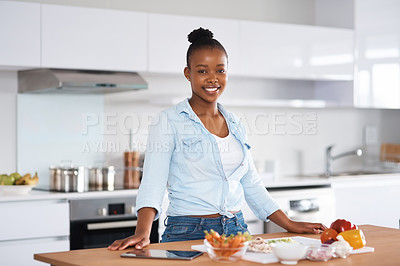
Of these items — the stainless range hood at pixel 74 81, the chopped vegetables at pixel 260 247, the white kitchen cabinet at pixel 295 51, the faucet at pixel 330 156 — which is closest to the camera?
the chopped vegetables at pixel 260 247

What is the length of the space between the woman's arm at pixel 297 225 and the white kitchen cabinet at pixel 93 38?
5.87 feet

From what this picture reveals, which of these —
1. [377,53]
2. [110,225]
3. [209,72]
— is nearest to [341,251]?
[209,72]

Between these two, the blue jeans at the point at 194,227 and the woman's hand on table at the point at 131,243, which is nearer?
the woman's hand on table at the point at 131,243

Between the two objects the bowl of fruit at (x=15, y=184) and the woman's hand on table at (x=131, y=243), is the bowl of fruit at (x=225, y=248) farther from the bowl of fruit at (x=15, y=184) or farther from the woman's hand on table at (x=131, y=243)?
the bowl of fruit at (x=15, y=184)

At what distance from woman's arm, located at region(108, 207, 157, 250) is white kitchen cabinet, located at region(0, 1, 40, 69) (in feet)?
5.85

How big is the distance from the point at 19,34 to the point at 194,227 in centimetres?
188

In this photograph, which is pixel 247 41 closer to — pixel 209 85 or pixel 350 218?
pixel 350 218

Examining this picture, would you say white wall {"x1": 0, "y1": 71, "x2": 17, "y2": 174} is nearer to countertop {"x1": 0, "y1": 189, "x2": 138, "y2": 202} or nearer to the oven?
countertop {"x1": 0, "y1": 189, "x2": 138, "y2": 202}

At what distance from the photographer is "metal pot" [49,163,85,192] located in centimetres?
359

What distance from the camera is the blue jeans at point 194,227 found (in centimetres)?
207

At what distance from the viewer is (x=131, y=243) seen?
1.86m

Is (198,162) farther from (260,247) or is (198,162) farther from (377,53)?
(377,53)

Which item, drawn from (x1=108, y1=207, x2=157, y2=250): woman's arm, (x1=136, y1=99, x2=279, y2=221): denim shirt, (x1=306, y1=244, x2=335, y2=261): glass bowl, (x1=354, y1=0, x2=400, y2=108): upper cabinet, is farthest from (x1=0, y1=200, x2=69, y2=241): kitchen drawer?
(x1=354, y1=0, x2=400, y2=108): upper cabinet

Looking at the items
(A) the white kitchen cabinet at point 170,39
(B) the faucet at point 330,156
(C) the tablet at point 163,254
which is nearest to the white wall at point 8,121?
(A) the white kitchen cabinet at point 170,39
